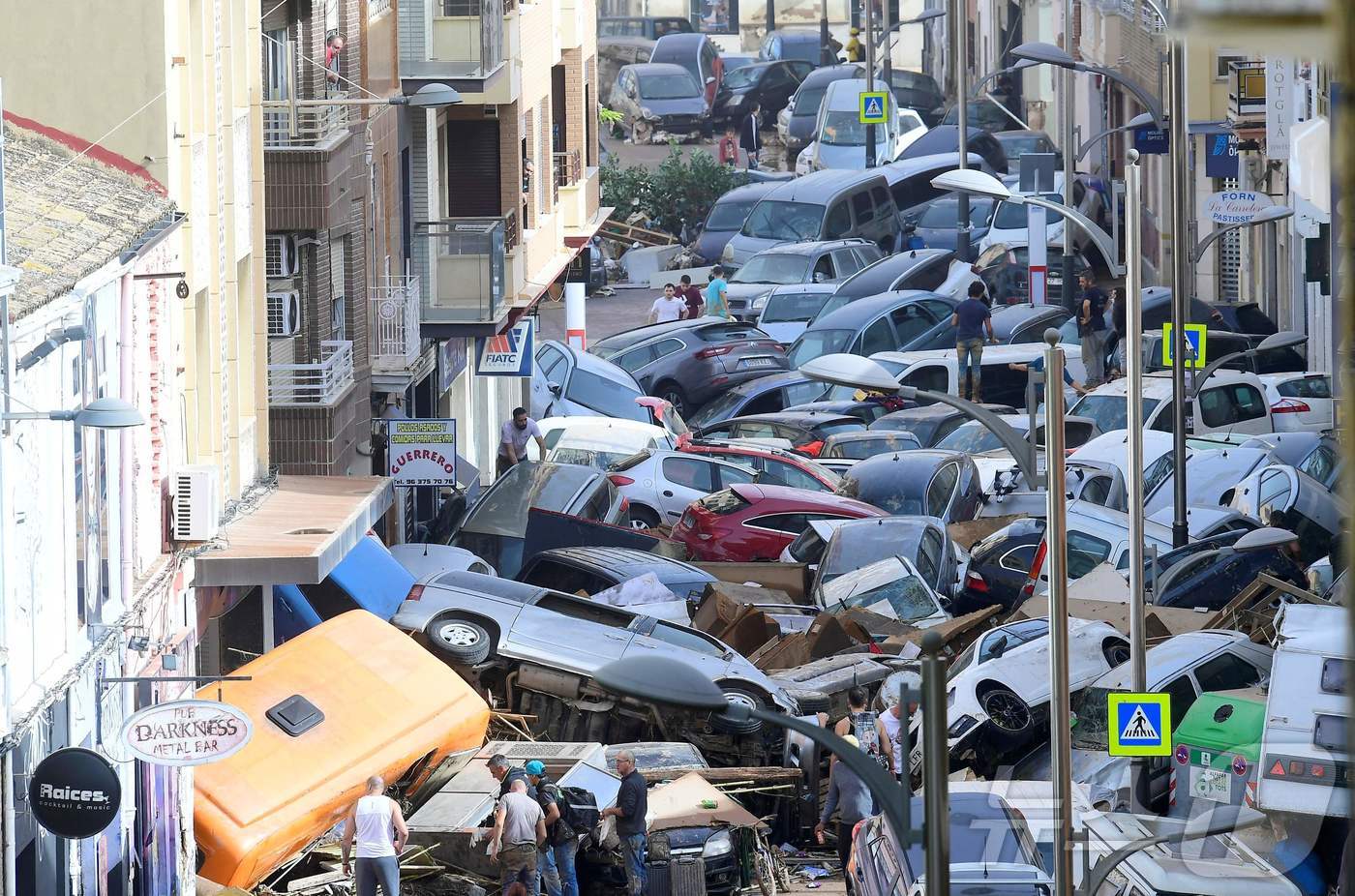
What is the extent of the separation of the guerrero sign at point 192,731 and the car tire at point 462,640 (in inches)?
238

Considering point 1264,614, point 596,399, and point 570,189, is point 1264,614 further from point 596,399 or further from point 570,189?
point 570,189

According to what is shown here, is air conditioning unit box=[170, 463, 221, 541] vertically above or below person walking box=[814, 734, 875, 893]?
above

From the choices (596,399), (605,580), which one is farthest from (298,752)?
(596,399)

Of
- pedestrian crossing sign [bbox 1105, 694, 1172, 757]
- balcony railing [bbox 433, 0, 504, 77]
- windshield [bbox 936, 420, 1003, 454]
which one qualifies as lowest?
pedestrian crossing sign [bbox 1105, 694, 1172, 757]

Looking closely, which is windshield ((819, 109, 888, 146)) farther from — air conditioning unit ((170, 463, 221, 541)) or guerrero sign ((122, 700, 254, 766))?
guerrero sign ((122, 700, 254, 766))

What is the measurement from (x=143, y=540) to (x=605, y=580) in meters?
8.56

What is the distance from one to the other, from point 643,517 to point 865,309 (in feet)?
37.7

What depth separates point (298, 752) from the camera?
17.0 meters

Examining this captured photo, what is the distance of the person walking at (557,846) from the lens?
15961 millimetres

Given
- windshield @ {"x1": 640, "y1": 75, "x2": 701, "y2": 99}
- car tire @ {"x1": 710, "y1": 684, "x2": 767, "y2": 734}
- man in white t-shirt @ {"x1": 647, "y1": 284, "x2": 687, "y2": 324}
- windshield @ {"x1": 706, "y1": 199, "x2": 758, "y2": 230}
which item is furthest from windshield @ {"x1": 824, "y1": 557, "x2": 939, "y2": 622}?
windshield @ {"x1": 640, "y1": 75, "x2": 701, "y2": 99}

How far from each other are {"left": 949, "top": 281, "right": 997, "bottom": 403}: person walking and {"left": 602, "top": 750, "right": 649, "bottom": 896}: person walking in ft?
58.9

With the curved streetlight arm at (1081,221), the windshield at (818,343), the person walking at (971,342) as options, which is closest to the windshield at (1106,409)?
the person walking at (971,342)

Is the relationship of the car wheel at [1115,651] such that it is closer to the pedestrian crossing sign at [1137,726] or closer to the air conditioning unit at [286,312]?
the pedestrian crossing sign at [1137,726]

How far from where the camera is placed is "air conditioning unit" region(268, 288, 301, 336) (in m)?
23.3
